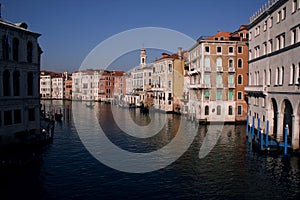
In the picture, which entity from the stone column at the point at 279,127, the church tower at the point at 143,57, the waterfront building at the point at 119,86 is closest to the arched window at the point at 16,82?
the stone column at the point at 279,127

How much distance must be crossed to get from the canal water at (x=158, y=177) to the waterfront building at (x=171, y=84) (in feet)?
85.6

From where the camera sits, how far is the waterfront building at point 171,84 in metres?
44.8

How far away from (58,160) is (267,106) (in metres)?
15.5

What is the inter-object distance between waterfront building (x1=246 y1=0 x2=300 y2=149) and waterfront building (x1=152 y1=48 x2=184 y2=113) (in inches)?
742

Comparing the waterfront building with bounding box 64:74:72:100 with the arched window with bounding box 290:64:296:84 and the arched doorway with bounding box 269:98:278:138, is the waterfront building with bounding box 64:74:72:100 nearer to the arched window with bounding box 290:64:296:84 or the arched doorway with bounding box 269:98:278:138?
the arched doorway with bounding box 269:98:278:138

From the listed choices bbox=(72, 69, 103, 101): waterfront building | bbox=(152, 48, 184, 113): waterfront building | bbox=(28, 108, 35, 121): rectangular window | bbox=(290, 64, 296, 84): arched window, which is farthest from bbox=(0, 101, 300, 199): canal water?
bbox=(72, 69, 103, 101): waterfront building

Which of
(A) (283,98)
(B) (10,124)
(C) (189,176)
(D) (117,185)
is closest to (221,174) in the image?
(C) (189,176)

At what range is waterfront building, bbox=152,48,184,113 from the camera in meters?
44.8

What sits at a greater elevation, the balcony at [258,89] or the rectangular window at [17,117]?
the balcony at [258,89]

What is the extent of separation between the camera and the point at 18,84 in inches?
709

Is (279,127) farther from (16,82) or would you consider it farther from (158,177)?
Answer: (16,82)

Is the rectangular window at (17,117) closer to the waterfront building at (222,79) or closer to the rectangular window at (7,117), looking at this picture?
the rectangular window at (7,117)

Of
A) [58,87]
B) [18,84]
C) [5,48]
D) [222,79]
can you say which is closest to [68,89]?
[58,87]

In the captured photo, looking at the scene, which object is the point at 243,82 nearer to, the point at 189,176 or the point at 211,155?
the point at 211,155
